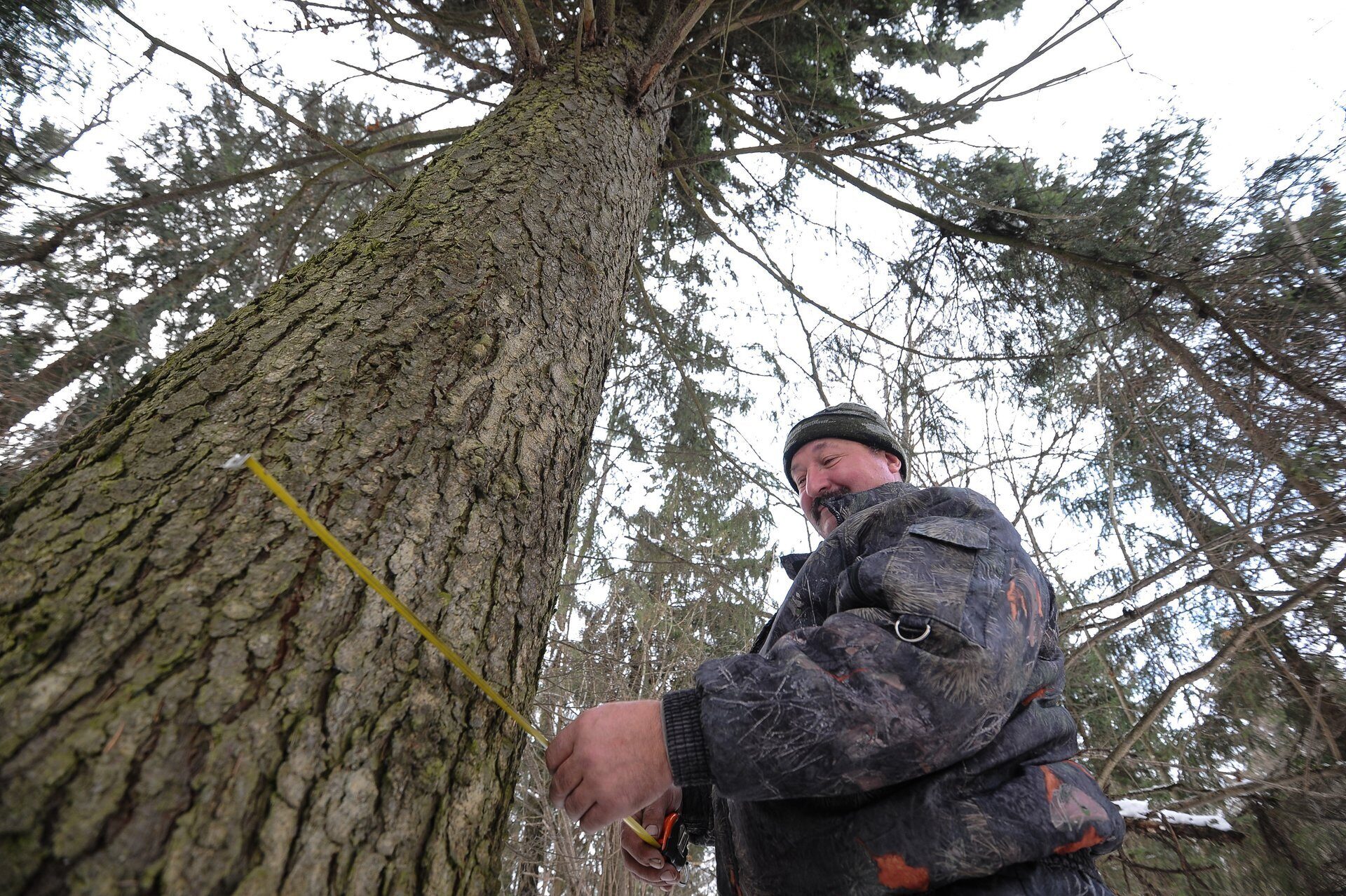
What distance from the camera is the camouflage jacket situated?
91 cm

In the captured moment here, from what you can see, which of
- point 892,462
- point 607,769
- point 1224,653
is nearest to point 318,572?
point 607,769

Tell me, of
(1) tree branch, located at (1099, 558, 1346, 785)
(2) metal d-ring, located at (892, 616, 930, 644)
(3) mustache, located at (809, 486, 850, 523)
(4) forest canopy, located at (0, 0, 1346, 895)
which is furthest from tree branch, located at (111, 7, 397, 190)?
(1) tree branch, located at (1099, 558, 1346, 785)

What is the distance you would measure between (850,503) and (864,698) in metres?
0.87

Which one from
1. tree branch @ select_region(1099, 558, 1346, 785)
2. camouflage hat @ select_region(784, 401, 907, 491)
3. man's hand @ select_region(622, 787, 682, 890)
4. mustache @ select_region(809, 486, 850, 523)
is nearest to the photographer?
man's hand @ select_region(622, 787, 682, 890)

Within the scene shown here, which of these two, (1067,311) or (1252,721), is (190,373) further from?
(1252,721)

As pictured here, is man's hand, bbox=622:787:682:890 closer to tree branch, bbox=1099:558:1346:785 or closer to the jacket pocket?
the jacket pocket

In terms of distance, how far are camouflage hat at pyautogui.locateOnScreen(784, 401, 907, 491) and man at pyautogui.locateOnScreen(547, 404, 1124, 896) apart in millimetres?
881

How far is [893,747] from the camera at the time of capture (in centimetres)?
90

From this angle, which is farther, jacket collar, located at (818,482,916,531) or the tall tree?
jacket collar, located at (818,482,916,531)

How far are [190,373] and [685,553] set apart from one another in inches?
169

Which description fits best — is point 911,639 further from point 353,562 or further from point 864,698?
point 353,562

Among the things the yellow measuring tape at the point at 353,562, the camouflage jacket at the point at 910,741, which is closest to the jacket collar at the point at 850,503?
the camouflage jacket at the point at 910,741

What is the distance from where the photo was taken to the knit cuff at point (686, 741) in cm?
94

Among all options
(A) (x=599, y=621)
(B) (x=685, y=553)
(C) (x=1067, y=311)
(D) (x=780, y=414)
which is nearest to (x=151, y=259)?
(A) (x=599, y=621)
